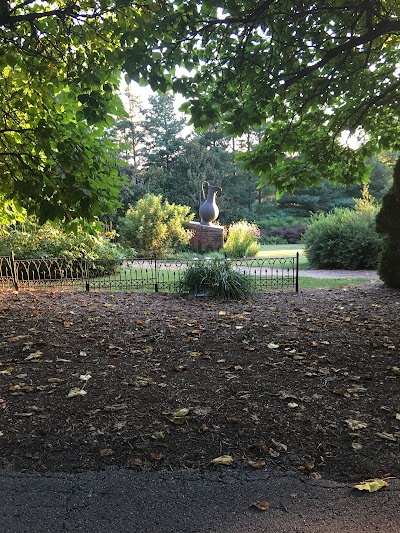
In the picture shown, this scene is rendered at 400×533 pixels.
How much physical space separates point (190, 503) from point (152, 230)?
53.3 feet

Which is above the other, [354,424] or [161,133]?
[161,133]

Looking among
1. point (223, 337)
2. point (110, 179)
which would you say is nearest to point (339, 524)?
point (223, 337)

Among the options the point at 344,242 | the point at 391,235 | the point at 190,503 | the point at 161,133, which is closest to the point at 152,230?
the point at 344,242

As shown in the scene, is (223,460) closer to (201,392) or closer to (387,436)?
(201,392)

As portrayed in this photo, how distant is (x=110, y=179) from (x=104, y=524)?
3.65m

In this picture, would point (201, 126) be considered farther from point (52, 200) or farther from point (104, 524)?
point (104, 524)

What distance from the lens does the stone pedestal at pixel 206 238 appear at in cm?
2105

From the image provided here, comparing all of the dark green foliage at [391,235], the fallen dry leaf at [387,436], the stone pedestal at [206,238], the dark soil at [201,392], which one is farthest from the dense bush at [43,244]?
the fallen dry leaf at [387,436]

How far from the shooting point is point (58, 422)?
9.32 feet

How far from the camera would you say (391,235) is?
29.3 feet

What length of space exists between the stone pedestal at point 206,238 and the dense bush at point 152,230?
1762 mm

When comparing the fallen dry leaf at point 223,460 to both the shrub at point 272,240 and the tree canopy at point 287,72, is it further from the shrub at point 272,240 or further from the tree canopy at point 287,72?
the shrub at point 272,240

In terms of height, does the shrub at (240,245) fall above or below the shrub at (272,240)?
below

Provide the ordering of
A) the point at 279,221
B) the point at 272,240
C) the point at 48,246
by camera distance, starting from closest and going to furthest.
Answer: the point at 48,246, the point at 272,240, the point at 279,221
